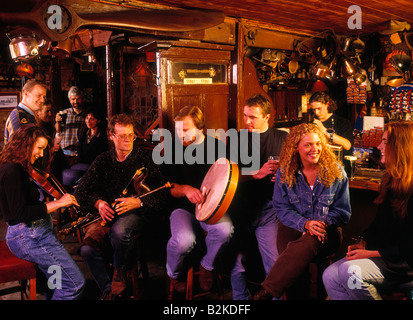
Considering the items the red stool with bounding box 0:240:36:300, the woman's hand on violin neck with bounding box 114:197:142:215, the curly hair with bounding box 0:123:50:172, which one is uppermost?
the curly hair with bounding box 0:123:50:172

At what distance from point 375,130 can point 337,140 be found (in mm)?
893

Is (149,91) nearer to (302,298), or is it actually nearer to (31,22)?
(31,22)

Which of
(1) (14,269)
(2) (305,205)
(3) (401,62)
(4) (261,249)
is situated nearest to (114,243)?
(1) (14,269)

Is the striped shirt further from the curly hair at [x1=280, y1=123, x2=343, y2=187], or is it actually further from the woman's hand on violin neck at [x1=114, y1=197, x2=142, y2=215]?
the curly hair at [x1=280, y1=123, x2=343, y2=187]

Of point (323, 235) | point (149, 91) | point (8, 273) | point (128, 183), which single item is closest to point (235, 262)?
point (323, 235)

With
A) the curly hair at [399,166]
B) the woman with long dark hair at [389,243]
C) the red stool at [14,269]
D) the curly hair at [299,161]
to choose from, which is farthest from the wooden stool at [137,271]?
the curly hair at [399,166]

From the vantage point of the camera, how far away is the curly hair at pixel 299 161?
115 inches

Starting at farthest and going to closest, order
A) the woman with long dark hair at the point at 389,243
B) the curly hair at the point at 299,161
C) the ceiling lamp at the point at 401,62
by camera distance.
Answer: the ceiling lamp at the point at 401,62, the curly hair at the point at 299,161, the woman with long dark hair at the point at 389,243

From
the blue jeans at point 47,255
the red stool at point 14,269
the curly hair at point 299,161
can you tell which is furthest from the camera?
the curly hair at point 299,161

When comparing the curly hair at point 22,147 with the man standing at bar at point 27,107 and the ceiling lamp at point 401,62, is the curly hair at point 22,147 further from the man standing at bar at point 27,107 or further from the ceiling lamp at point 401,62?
the ceiling lamp at point 401,62

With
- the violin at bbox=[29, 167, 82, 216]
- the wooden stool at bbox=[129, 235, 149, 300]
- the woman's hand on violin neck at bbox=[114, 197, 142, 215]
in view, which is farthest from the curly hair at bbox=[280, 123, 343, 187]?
the violin at bbox=[29, 167, 82, 216]

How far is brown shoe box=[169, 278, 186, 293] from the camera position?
3.12m

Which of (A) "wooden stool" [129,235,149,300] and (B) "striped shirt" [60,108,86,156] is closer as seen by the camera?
(A) "wooden stool" [129,235,149,300]
